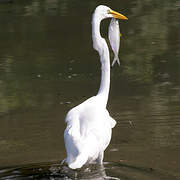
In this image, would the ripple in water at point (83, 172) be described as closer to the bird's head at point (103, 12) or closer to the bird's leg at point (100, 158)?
the bird's leg at point (100, 158)

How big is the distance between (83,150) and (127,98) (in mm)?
2859

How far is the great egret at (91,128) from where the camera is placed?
5.21 metres

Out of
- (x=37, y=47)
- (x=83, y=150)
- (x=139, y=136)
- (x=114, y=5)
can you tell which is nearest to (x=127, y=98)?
(x=139, y=136)

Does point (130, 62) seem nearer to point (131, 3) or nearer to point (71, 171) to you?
point (71, 171)

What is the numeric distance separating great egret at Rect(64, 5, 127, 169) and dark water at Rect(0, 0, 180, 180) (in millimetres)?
404

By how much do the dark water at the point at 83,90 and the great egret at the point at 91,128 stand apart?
15.9 inches

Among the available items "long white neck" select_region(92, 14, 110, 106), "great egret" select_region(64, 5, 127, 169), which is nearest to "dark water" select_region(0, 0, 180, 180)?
"great egret" select_region(64, 5, 127, 169)

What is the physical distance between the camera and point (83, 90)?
8.59 m

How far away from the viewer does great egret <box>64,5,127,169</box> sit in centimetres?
521

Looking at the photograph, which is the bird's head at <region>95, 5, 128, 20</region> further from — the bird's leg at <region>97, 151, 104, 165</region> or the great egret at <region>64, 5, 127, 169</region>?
the bird's leg at <region>97, 151, 104, 165</region>

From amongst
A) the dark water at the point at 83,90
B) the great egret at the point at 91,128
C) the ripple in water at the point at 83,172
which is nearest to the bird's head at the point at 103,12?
the great egret at the point at 91,128

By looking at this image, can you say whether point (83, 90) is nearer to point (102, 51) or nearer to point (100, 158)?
point (102, 51)

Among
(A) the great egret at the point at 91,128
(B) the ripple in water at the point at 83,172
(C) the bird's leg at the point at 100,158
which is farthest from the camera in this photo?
(C) the bird's leg at the point at 100,158

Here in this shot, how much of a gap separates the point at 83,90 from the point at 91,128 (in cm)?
310
